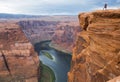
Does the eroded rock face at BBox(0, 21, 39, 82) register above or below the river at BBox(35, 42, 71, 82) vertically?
above

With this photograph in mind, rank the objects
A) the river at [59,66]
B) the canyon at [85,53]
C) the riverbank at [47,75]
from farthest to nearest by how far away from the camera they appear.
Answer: the river at [59,66], the riverbank at [47,75], the canyon at [85,53]

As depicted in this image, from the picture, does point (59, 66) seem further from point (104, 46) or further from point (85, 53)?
point (104, 46)

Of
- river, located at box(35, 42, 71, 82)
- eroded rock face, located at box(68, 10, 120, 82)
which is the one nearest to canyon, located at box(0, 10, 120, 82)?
eroded rock face, located at box(68, 10, 120, 82)

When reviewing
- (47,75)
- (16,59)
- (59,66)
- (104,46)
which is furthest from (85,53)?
(59,66)

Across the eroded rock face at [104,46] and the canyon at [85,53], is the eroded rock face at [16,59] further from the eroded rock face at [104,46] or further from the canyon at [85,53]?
the eroded rock face at [104,46]

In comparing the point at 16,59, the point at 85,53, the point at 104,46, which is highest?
the point at 104,46

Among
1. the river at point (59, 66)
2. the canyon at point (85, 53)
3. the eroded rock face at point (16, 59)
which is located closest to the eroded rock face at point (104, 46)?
the canyon at point (85, 53)

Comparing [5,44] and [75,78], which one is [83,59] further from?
[5,44]

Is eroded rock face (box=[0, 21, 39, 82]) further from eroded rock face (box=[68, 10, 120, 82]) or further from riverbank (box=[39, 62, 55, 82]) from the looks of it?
eroded rock face (box=[68, 10, 120, 82])

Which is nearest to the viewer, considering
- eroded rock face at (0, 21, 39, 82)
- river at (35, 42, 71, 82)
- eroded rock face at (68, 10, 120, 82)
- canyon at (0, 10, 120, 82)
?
eroded rock face at (68, 10, 120, 82)
